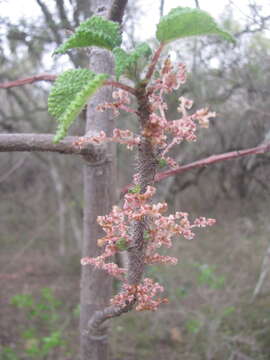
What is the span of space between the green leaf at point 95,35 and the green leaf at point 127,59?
0.07ft

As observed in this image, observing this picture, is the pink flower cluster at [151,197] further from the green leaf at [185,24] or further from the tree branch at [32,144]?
the tree branch at [32,144]

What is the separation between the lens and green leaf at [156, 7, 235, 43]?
20.7 inches

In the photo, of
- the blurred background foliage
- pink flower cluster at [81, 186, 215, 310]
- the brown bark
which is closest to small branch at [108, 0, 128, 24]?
the brown bark

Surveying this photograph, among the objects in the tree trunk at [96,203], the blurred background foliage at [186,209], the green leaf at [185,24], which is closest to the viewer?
the green leaf at [185,24]

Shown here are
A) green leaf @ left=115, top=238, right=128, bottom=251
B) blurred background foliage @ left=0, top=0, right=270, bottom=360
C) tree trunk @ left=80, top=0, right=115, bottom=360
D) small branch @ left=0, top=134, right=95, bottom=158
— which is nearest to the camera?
green leaf @ left=115, top=238, right=128, bottom=251

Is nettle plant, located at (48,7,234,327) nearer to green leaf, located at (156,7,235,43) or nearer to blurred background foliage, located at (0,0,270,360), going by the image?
green leaf, located at (156,7,235,43)

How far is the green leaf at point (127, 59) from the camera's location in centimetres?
55

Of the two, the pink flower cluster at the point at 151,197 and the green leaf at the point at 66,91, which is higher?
the green leaf at the point at 66,91

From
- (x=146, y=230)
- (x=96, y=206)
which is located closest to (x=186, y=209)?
(x=96, y=206)

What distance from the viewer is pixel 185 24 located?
1.75 ft

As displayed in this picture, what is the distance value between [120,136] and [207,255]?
555 centimetres

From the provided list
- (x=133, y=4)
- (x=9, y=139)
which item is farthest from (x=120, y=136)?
(x=133, y=4)

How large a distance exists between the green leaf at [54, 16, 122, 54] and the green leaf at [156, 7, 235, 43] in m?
0.08

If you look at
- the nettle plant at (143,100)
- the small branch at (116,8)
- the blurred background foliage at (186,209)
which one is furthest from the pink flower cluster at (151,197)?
the small branch at (116,8)
